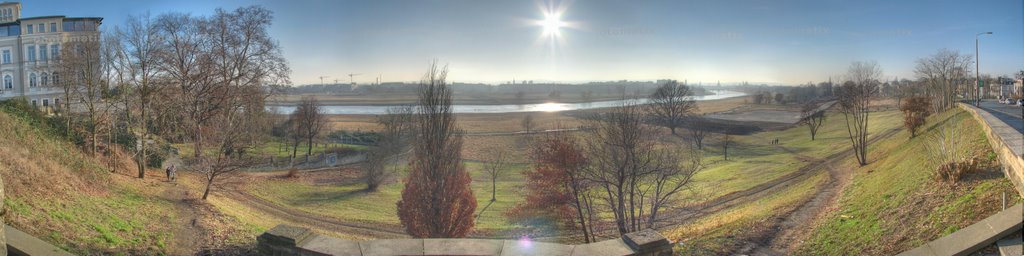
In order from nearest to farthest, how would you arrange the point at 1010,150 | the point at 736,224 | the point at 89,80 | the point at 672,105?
the point at 1010,150, the point at 736,224, the point at 89,80, the point at 672,105

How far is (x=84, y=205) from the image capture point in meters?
11.0

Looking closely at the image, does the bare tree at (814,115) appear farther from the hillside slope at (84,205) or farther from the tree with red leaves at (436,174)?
the hillside slope at (84,205)

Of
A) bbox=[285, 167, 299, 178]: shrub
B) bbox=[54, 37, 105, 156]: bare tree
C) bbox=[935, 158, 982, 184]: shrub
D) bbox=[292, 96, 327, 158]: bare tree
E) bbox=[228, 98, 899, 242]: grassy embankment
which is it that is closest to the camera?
bbox=[935, 158, 982, 184]: shrub

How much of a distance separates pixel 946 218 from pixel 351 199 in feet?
78.3

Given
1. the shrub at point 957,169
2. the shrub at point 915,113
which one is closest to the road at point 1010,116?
the shrub at point 915,113

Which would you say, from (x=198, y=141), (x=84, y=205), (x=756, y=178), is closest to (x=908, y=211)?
(x=84, y=205)

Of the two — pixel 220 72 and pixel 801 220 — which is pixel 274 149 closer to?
pixel 220 72

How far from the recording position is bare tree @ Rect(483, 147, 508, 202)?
2815 centimetres

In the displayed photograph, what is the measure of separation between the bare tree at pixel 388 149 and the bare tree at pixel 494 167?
602 cm

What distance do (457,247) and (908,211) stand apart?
9.62 m

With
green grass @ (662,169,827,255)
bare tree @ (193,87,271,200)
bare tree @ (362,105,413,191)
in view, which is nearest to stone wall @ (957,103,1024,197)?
green grass @ (662,169,827,255)

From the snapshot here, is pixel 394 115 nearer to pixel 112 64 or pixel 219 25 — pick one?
pixel 219 25

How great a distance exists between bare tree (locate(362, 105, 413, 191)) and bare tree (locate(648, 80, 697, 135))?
28.3 meters

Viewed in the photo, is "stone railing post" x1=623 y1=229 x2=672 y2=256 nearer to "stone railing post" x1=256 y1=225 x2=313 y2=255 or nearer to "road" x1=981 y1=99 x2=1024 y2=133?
"stone railing post" x1=256 y1=225 x2=313 y2=255
